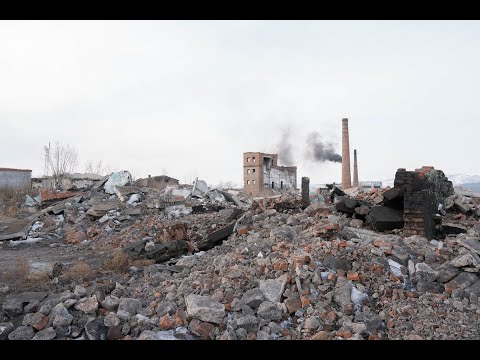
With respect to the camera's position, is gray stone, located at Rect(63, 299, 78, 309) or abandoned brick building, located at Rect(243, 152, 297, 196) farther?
abandoned brick building, located at Rect(243, 152, 297, 196)

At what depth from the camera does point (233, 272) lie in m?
4.47

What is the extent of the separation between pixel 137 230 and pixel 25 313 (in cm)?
587

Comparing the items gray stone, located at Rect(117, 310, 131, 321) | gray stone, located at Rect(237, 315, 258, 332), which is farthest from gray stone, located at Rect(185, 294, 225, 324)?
gray stone, located at Rect(117, 310, 131, 321)

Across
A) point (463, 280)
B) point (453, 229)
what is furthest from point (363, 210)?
point (463, 280)

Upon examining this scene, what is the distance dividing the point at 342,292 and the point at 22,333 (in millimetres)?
3536

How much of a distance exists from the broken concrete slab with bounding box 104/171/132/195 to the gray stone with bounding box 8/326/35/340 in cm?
1212

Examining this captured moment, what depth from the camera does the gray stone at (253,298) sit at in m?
3.77

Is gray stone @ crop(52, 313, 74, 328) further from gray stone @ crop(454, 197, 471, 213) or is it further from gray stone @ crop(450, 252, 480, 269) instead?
gray stone @ crop(454, 197, 471, 213)

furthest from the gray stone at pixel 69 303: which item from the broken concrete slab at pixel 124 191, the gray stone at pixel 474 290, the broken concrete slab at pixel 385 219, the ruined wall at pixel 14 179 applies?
the ruined wall at pixel 14 179

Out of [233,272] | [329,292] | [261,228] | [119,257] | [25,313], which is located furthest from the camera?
[261,228]

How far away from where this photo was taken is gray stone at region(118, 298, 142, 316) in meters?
3.92
